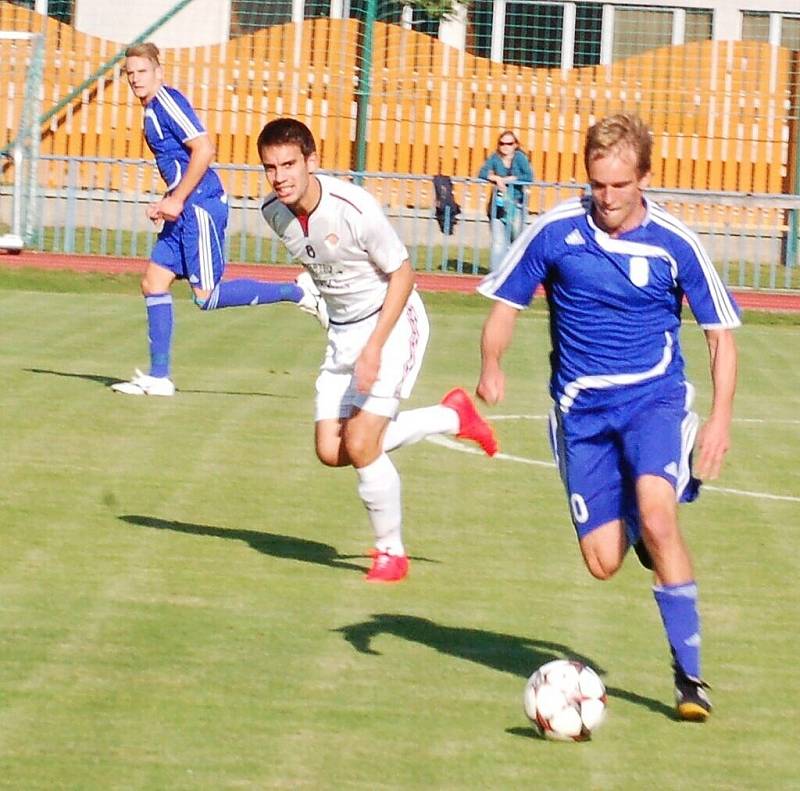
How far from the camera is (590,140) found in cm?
577

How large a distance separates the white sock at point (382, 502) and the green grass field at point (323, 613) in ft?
0.69

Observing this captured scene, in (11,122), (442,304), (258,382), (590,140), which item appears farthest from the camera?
(11,122)

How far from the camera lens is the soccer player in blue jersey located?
487 inches

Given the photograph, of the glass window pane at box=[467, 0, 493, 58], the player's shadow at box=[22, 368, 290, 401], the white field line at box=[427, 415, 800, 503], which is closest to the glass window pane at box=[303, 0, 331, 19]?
the glass window pane at box=[467, 0, 493, 58]

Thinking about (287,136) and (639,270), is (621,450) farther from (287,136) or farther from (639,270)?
(287,136)

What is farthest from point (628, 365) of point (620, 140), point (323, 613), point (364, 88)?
point (364, 88)

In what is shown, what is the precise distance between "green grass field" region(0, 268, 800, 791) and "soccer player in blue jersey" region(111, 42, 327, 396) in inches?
16.8

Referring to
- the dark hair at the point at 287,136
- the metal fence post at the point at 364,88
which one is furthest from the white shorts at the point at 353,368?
the metal fence post at the point at 364,88

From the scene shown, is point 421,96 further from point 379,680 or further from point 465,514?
point 379,680

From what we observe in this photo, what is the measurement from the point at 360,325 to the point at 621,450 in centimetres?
212

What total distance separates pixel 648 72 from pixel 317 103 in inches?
178

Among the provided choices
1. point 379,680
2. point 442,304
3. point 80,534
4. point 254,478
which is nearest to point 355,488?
→ point 254,478

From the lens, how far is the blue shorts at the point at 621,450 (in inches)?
236

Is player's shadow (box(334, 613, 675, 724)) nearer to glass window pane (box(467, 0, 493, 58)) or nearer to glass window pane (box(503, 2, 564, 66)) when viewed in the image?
glass window pane (box(503, 2, 564, 66))
